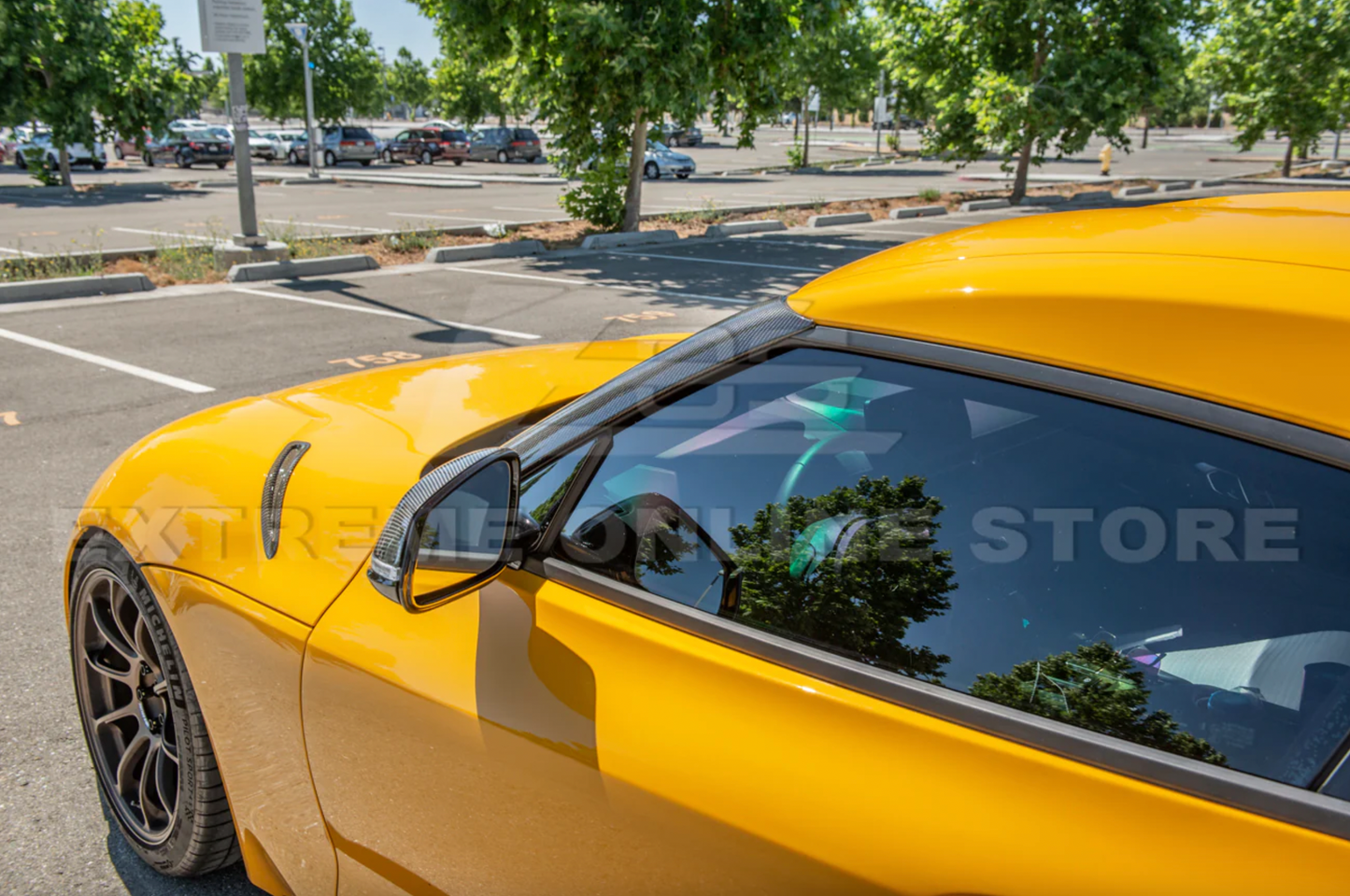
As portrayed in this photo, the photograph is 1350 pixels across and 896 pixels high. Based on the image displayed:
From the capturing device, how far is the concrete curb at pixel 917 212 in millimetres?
20656

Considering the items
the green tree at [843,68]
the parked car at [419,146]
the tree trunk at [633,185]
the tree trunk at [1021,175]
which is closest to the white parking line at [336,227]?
the tree trunk at [633,185]

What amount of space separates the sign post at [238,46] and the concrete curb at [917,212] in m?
12.6

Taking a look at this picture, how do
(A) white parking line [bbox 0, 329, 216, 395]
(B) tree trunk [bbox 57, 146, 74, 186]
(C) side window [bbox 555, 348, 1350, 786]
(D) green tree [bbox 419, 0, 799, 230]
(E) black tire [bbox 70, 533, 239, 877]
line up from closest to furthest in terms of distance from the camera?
(C) side window [bbox 555, 348, 1350, 786]
(E) black tire [bbox 70, 533, 239, 877]
(A) white parking line [bbox 0, 329, 216, 395]
(D) green tree [bbox 419, 0, 799, 230]
(B) tree trunk [bbox 57, 146, 74, 186]

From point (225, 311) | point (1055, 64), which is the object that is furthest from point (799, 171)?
point (225, 311)

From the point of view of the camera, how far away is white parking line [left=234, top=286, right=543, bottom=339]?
9156 millimetres

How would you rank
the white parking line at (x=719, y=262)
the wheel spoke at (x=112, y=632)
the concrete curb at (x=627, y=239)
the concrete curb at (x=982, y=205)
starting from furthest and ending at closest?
the concrete curb at (x=982, y=205) → the concrete curb at (x=627, y=239) → the white parking line at (x=719, y=262) → the wheel spoke at (x=112, y=632)

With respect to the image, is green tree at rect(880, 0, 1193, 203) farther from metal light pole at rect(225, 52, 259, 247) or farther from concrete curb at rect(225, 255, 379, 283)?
metal light pole at rect(225, 52, 259, 247)

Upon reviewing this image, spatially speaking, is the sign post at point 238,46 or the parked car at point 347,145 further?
the parked car at point 347,145

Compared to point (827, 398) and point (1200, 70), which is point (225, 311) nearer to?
point (827, 398)

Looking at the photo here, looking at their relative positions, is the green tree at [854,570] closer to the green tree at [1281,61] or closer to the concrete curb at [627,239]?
the concrete curb at [627,239]

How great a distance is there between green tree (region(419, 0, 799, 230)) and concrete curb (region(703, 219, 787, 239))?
1843 mm

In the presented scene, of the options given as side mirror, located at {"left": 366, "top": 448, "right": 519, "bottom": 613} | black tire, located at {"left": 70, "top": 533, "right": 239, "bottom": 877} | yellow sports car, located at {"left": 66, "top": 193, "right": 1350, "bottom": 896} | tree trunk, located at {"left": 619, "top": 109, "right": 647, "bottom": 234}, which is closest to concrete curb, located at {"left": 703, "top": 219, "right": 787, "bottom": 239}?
tree trunk, located at {"left": 619, "top": 109, "right": 647, "bottom": 234}

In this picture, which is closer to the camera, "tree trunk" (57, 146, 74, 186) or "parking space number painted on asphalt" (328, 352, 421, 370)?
"parking space number painted on asphalt" (328, 352, 421, 370)

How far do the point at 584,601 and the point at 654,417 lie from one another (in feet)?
1.10
